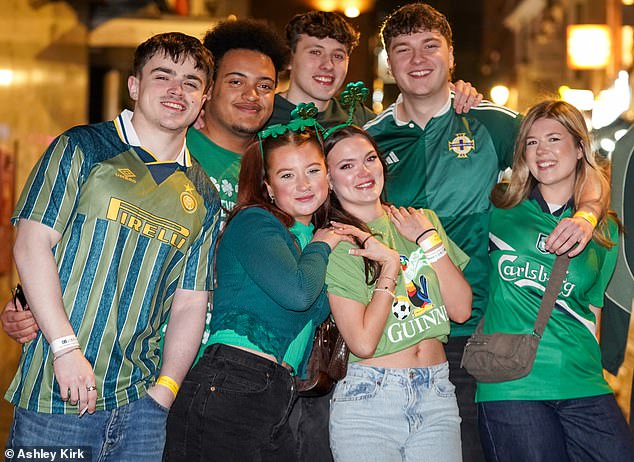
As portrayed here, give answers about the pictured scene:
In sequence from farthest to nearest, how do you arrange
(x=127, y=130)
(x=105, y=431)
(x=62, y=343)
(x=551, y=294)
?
(x=551, y=294)
(x=127, y=130)
(x=105, y=431)
(x=62, y=343)

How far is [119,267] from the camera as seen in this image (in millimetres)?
3305

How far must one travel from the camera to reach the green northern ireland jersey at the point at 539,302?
385cm

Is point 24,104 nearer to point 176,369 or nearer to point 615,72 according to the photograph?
point 176,369

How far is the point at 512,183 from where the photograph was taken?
425cm

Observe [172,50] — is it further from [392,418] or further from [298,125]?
[392,418]

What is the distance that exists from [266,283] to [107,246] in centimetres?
68

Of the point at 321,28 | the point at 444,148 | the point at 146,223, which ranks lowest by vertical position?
the point at 146,223

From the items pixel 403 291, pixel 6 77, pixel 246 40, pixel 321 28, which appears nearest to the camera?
pixel 403 291

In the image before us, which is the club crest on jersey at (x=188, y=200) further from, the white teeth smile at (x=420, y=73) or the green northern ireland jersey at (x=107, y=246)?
the white teeth smile at (x=420, y=73)

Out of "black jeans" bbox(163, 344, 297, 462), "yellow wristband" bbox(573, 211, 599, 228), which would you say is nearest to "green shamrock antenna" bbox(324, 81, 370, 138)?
"yellow wristband" bbox(573, 211, 599, 228)

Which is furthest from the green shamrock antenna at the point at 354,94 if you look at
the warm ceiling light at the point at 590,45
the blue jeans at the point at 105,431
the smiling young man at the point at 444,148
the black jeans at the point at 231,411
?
the warm ceiling light at the point at 590,45

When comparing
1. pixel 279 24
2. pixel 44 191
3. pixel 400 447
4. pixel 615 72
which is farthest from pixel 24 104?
pixel 615 72

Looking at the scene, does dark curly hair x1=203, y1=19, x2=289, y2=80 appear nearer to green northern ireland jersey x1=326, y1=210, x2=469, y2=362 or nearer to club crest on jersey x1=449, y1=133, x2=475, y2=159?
club crest on jersey x1=449, y1=133, x2=475, y2=159

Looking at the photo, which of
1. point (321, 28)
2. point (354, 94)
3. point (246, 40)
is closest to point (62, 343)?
point (354, 94)
